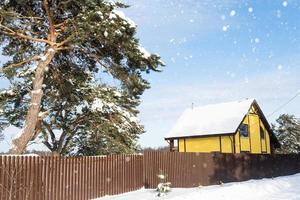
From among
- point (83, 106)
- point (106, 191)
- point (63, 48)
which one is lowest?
point (106, 191)

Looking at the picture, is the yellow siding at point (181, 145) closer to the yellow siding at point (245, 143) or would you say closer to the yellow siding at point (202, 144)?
the yellow siding at point (202, 144)

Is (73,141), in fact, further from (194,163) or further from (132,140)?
(194,163)

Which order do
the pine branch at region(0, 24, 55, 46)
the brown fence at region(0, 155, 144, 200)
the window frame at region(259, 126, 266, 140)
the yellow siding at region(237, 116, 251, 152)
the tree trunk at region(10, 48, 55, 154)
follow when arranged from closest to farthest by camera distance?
the brown fence at region(0, 155, 144, 200)
the pine branch at region(0, 24, 55, 46)
the tree trunk at region(10, 48, 55, 154)
the yellow siding at region(237, 116, 251, 152)
the window frame at region(259, 126, 266, 140)

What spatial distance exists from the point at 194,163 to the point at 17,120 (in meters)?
11.7

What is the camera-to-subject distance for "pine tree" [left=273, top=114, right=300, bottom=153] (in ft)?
147

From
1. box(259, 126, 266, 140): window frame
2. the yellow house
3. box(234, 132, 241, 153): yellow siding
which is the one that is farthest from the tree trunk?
box(259, 126, 266, 140): window frame

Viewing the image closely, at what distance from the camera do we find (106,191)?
52.4 feet

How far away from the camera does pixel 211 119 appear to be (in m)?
36.6

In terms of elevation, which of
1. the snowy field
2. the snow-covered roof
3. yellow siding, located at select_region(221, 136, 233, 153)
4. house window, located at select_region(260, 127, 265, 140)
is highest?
the snow-covered roof

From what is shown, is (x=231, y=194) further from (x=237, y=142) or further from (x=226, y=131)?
(x=237, y=142)

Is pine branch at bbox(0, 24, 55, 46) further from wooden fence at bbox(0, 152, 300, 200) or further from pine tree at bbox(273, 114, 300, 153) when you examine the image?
pine tree at bbox(273, 114, 300, 153)

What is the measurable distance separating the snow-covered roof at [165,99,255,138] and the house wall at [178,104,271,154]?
1.92 ft

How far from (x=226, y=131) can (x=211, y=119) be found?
147 inches

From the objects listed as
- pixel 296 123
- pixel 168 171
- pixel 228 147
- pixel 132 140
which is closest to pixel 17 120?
pixel 132 140
